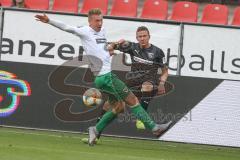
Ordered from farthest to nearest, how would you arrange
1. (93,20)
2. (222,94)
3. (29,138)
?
(222,94)
(29,138)
(93,20)

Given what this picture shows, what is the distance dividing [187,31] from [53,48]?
271 centimetres

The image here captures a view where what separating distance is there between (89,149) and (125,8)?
7251 millimetres

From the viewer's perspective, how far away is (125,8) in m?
17.8

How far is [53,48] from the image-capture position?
14.3m

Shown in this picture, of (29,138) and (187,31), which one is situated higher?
(187,31)

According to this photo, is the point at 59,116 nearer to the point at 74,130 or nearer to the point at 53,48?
the point at 74,130

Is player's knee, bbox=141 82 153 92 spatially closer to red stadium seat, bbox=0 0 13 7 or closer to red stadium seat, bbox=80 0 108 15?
red stadium seat, bbox=80 0 108 15

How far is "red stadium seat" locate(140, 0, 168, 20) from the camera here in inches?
692

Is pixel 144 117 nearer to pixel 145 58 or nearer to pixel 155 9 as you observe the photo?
pixel 145 58

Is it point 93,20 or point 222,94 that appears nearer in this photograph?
point 93,20

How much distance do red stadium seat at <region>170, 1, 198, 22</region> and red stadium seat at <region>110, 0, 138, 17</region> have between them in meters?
1.00

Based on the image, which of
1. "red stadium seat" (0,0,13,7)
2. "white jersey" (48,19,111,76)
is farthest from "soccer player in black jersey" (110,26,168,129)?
"red stadium seat" (0,0,13,7)

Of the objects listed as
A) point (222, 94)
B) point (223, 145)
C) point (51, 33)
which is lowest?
point (223, 145)

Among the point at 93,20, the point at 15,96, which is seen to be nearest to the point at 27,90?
the point at 15,96
